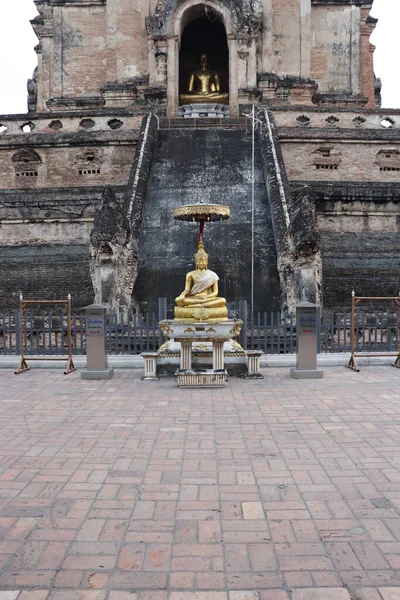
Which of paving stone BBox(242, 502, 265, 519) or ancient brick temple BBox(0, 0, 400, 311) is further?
ancient brick temple BBox(0, 0, 400, 311)

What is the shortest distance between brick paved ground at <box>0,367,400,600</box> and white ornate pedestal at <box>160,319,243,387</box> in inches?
43.1

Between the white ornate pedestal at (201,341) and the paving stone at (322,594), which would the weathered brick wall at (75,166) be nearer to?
the white ornate pedestal at (201,341)

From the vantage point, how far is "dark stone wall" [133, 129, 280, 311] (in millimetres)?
13477

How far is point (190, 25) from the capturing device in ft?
86.2

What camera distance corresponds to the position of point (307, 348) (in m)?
9.38

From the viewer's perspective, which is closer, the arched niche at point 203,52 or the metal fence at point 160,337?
the metal fence at point 160,337

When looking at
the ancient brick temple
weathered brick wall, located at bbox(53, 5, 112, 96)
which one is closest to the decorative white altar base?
the ancient brick temple

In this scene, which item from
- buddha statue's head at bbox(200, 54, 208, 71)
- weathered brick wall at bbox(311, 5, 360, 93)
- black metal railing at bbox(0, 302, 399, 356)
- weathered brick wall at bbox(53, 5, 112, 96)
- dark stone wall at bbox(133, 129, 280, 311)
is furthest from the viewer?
buddha statue's head at bbox(200, 54, 208, 71)

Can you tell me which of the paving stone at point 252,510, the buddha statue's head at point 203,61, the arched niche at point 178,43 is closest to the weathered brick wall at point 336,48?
the buddha statue's head at point 203,61

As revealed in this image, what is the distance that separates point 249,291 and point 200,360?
4.23 m

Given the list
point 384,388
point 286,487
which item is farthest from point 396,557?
point 384,388

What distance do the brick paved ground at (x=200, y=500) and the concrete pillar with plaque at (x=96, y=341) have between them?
6.63ft

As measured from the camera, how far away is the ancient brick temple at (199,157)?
44.9 ft

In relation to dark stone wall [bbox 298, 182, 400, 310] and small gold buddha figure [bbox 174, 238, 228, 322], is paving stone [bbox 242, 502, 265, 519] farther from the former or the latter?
dark stone wall [bbox 298, 182, 400, 310]
